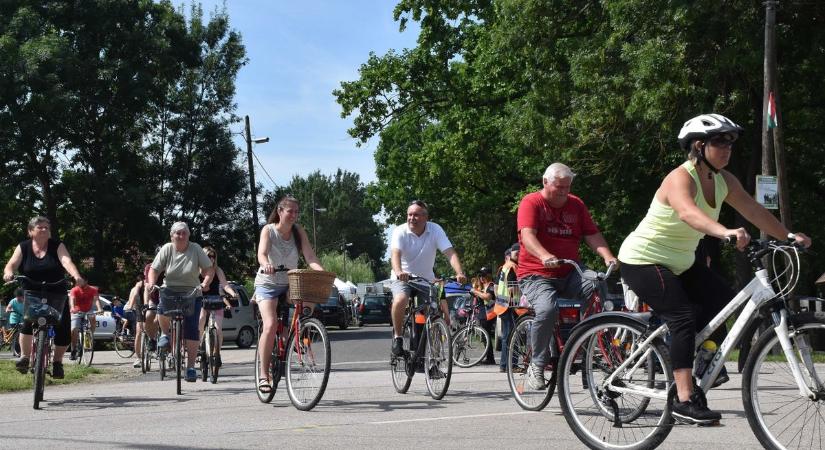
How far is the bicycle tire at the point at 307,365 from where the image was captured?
8695mm

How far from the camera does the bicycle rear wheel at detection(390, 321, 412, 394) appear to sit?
398 inches

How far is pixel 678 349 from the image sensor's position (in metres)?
5.68

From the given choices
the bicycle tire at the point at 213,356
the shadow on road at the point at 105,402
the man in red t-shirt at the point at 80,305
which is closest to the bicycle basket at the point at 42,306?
the shadow on road at the point at 105,402

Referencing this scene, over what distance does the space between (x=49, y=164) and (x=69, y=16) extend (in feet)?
16.4

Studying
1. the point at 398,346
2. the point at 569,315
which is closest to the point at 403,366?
the point at 398,346

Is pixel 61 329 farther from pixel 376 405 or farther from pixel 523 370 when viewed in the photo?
pixel 523 370

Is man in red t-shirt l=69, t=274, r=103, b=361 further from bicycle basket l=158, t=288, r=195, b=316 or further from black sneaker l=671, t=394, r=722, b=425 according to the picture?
black sneaker l=671, t=394, r=722, b=425

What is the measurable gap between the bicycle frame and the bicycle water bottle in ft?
0.13

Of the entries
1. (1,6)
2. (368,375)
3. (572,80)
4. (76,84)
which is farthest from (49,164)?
(368,375)

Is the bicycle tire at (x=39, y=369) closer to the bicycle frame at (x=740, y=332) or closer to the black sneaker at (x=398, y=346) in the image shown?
the black sneaker at (x=398, y=346)

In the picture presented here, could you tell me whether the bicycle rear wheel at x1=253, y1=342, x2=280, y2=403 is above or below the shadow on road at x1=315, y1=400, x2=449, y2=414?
above

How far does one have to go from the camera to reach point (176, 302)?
12.1 m

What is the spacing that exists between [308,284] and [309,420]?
115 cm

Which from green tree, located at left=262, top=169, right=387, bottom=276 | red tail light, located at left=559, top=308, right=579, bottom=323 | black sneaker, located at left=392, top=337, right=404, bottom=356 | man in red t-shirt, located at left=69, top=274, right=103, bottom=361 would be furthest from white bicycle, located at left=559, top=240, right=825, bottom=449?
green tree, located at left=262, top=169, right=387, bottom=276
